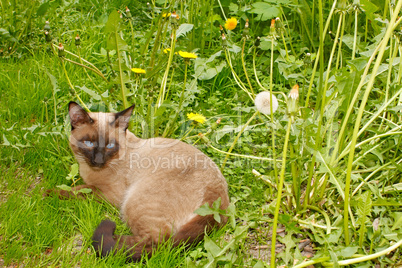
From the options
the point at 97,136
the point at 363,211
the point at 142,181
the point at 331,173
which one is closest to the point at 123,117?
the point at 97,136

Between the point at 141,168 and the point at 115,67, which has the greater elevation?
the point at 115,67

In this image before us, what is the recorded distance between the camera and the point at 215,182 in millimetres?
2381

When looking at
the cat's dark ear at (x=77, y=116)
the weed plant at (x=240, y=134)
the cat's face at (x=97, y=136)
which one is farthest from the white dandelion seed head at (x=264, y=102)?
the cat's dark ear at (x=77, y=116)

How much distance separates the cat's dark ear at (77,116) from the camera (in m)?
2.54

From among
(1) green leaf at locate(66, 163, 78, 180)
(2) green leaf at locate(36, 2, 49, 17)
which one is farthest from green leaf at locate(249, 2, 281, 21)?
(1) green leaf at locate(66, 163, 78, 180)

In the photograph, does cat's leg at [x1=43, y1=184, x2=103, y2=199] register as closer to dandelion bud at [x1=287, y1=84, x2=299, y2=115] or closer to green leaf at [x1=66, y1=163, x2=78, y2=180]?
green leaf at [x1=66, y1=163, x2=78, y2=180]

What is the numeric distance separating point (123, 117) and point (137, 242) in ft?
2.80

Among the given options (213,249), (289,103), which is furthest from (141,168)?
(289,103)

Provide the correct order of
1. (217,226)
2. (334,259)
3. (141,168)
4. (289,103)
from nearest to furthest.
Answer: (289,103) < (334,259) < (217,226) < (141,168)

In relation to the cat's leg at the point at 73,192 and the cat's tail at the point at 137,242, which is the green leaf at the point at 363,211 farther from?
the cat's leg at the point at 73,192

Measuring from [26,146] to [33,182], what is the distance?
26cm

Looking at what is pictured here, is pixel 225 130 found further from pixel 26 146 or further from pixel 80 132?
pixel 26 146

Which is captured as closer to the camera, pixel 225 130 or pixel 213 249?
pixel 213 249

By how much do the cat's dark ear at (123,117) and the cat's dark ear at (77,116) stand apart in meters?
0.18
